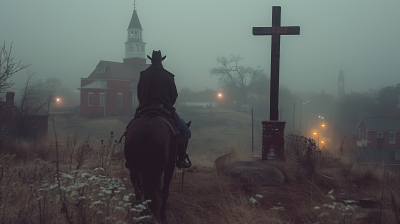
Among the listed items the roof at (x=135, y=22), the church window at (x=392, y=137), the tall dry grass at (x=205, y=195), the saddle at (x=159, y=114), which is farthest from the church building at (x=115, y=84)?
the saddle at (x=159, y=114)

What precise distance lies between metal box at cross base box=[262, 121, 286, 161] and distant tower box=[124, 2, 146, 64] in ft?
162

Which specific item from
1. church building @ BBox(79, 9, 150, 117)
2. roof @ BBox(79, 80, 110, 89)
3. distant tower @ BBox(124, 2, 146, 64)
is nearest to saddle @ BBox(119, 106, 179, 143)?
church building @ BBox(79, 9, 150, 117)

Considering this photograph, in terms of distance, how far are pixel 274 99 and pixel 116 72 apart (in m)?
43.7

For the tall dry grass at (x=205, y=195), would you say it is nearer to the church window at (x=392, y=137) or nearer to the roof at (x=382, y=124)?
the roof at (x=382, y=124)

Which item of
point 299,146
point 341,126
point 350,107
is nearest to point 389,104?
point 350,107

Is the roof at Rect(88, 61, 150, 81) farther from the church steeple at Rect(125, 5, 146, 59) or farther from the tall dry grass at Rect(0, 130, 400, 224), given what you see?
the tall dry grass at Rect(0, 130, 400, 224)

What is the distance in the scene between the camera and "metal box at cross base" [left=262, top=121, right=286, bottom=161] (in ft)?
27.5

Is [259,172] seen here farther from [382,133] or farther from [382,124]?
[382,124]

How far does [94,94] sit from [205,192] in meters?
41.4

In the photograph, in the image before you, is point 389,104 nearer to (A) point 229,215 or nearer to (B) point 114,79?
(B) point 114,79

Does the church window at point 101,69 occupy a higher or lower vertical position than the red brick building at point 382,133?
higher

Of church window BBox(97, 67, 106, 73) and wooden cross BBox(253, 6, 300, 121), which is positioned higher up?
church window BBox(97, 67, 106, 73)

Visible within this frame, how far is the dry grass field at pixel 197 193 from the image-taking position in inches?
137

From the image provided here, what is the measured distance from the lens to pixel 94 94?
146 feet
